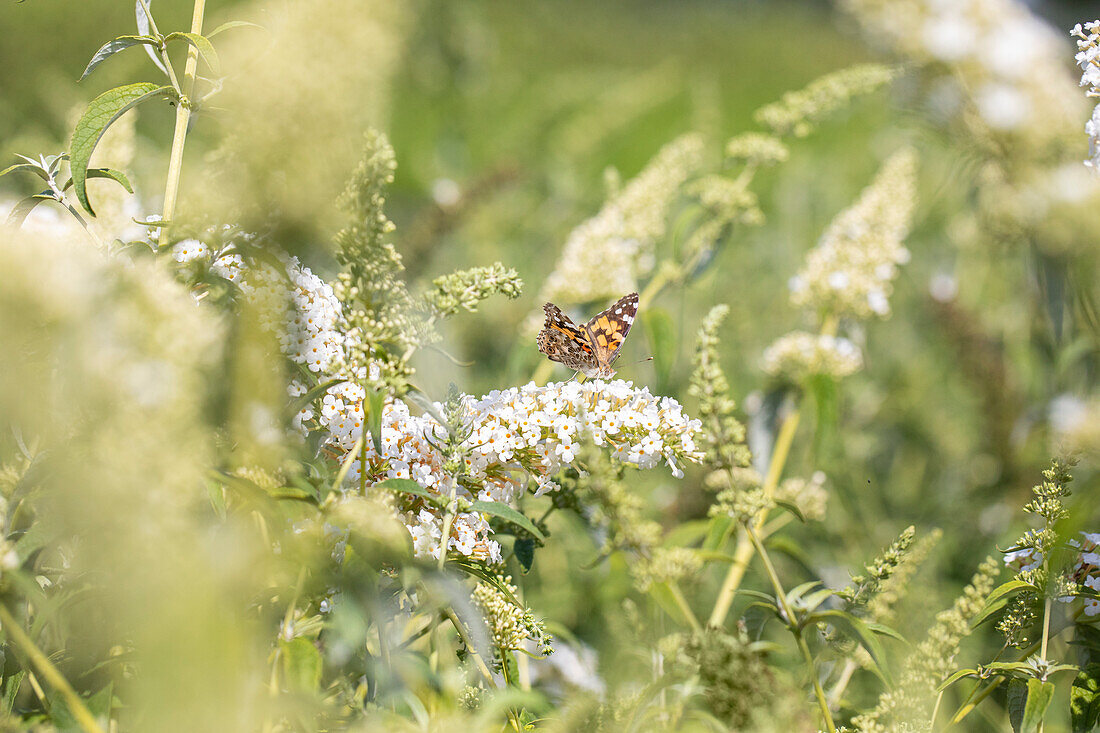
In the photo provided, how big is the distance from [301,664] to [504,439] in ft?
0.78

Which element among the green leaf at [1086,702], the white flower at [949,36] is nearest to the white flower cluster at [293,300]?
the green leaf at [1086,702]

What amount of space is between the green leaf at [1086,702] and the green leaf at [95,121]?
2.90ft

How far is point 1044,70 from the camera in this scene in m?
1.47

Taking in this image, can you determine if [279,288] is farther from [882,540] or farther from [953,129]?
[882,540]

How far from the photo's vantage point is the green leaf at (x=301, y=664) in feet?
1.74

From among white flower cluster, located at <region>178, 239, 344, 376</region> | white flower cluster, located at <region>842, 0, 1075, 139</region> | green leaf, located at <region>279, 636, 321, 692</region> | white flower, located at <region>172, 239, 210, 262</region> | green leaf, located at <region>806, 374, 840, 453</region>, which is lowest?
green leaf, located at <region>279, 636, 321, 692</region>

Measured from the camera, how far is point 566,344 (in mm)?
1063

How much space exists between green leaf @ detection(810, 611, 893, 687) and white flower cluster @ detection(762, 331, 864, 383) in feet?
2.07

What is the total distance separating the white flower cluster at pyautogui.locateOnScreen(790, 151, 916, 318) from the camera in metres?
1.33

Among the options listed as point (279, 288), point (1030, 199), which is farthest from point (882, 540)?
point (279, 288)

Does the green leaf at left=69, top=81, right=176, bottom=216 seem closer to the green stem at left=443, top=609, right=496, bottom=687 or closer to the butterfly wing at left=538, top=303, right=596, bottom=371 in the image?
the green stem at left=443, top=609, right=496, bottom=687

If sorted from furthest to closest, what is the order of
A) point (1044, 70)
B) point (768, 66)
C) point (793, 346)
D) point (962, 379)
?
point (768, 66)
point (962, 379)
point (1044, 70)
point (793, 346)

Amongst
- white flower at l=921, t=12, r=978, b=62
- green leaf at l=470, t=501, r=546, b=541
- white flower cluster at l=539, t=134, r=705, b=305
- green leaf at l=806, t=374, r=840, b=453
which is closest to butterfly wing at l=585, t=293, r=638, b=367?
white flower cluster at l=539, t=134, r=705, b=305

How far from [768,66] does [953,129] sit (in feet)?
18.4
